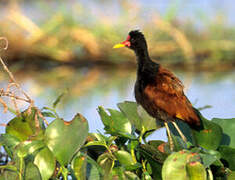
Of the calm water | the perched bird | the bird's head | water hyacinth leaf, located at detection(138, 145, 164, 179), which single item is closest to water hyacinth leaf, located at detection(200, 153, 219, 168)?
water hyacinth leaf, located at detection(138, 145, 164, 179)

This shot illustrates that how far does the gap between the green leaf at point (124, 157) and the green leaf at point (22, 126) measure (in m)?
0.38

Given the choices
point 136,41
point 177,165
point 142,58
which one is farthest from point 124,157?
point 136,41

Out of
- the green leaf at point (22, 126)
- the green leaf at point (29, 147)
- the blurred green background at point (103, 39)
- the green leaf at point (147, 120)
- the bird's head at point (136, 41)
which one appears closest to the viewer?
the green leaf at point (29, 147)

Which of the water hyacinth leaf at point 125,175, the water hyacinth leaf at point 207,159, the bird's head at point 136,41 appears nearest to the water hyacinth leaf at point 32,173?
the water hyacinth leaf at point 125,175

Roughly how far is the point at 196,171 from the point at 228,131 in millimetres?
473

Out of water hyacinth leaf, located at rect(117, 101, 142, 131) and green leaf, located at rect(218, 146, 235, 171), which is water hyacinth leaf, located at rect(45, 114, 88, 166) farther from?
green leaf, located at rect(218, 146, 235, 171)

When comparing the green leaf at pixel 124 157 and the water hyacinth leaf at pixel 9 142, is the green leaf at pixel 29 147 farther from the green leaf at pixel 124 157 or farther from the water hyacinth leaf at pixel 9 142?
the green leaf at pixel 124 157

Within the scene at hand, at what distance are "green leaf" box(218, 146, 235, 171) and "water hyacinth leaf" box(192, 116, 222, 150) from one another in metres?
0.03

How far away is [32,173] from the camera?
71.2 inches

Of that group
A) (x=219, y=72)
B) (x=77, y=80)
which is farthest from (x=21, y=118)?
(x=219, y=72)

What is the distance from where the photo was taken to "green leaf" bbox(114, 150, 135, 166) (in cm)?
193

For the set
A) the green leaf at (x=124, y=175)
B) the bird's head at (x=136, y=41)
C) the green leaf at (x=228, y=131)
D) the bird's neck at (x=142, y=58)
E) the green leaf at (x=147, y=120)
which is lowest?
the green leaf at (x=124, y=175)

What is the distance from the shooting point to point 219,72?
21.2 feet

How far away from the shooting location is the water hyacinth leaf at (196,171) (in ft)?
5.42
